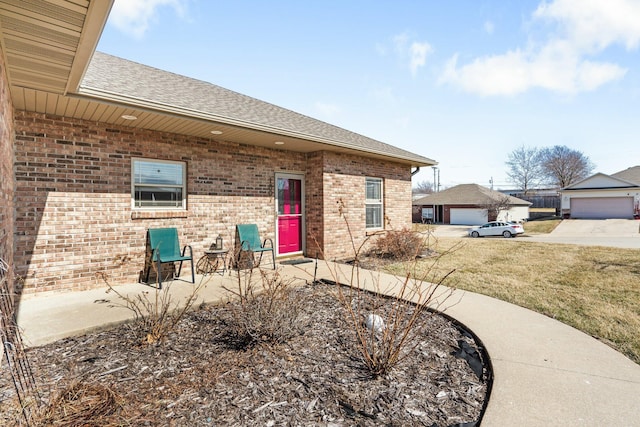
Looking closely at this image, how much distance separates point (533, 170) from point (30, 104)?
61.6 m

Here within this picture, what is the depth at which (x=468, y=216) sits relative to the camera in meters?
32.9

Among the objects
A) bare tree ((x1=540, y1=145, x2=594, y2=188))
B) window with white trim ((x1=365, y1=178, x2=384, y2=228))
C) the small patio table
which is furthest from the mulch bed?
bare tree ((x1=540, y1=145, x2=594, y2=188))

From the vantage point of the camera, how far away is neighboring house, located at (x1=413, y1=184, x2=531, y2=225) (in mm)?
30703

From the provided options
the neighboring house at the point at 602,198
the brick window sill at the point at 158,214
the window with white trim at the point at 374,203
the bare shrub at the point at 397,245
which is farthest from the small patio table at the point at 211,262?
the neighboring house at the point at 602,198

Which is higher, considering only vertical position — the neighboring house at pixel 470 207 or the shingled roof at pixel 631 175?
the shingled roof at pixel 631 175

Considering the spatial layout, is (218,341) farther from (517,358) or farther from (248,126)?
(248,126)

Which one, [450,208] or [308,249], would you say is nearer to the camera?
[308,249]

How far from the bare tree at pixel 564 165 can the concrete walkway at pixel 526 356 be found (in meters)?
55.4

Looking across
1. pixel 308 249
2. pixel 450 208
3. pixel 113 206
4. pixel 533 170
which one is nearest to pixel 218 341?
pixel 113 206

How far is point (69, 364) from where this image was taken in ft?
9.64

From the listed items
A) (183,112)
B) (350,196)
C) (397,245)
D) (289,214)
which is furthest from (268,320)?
(397,245)

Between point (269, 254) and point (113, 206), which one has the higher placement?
point (113, 206)

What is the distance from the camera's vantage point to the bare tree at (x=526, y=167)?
5166 centimetres

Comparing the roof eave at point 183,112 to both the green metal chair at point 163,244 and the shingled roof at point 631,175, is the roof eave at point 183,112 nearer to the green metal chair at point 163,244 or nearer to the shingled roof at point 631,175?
the green metal chair at point 163,244
